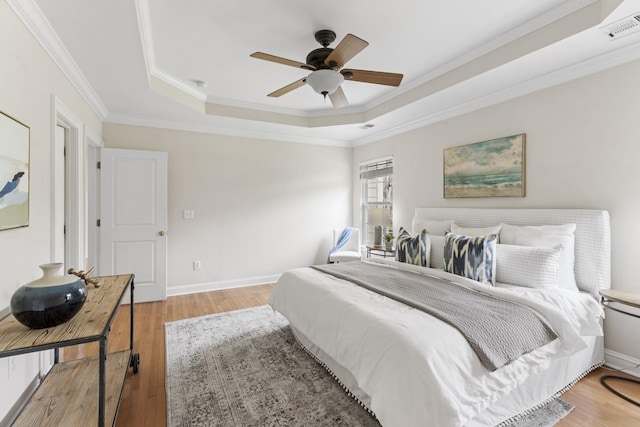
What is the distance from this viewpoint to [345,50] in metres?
2.13

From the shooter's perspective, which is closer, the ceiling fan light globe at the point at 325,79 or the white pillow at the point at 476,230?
the ceiling fan light globe at the point at 325,79

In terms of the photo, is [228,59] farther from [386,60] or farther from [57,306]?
[57,306]

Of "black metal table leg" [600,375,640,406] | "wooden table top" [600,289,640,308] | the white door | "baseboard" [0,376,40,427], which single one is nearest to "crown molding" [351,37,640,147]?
"wooden table top" [600,289,640,308]

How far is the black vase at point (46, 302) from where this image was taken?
1.40 metres

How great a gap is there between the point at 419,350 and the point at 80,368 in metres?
2.27

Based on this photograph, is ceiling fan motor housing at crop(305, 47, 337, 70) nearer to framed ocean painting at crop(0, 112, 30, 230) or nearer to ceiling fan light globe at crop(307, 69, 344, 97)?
ceiling fan light globe at crop(307, 69, 344, 97)

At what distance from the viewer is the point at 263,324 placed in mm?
3186

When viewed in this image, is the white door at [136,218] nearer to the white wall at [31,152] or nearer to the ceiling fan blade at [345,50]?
the white wall at [31,152]

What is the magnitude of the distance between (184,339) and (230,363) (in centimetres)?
71

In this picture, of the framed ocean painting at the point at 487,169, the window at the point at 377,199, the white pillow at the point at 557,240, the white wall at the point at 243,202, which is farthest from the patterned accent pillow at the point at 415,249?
the white wall at the point at 243,202

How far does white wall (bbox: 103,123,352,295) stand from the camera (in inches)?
168

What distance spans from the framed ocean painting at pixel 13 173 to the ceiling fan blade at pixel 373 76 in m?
2.15

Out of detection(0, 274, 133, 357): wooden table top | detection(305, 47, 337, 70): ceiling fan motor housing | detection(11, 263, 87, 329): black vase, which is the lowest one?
detection(0, 274, 133, 357): wooden table top

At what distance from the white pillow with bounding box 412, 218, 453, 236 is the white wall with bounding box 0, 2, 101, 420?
3.56 metres
